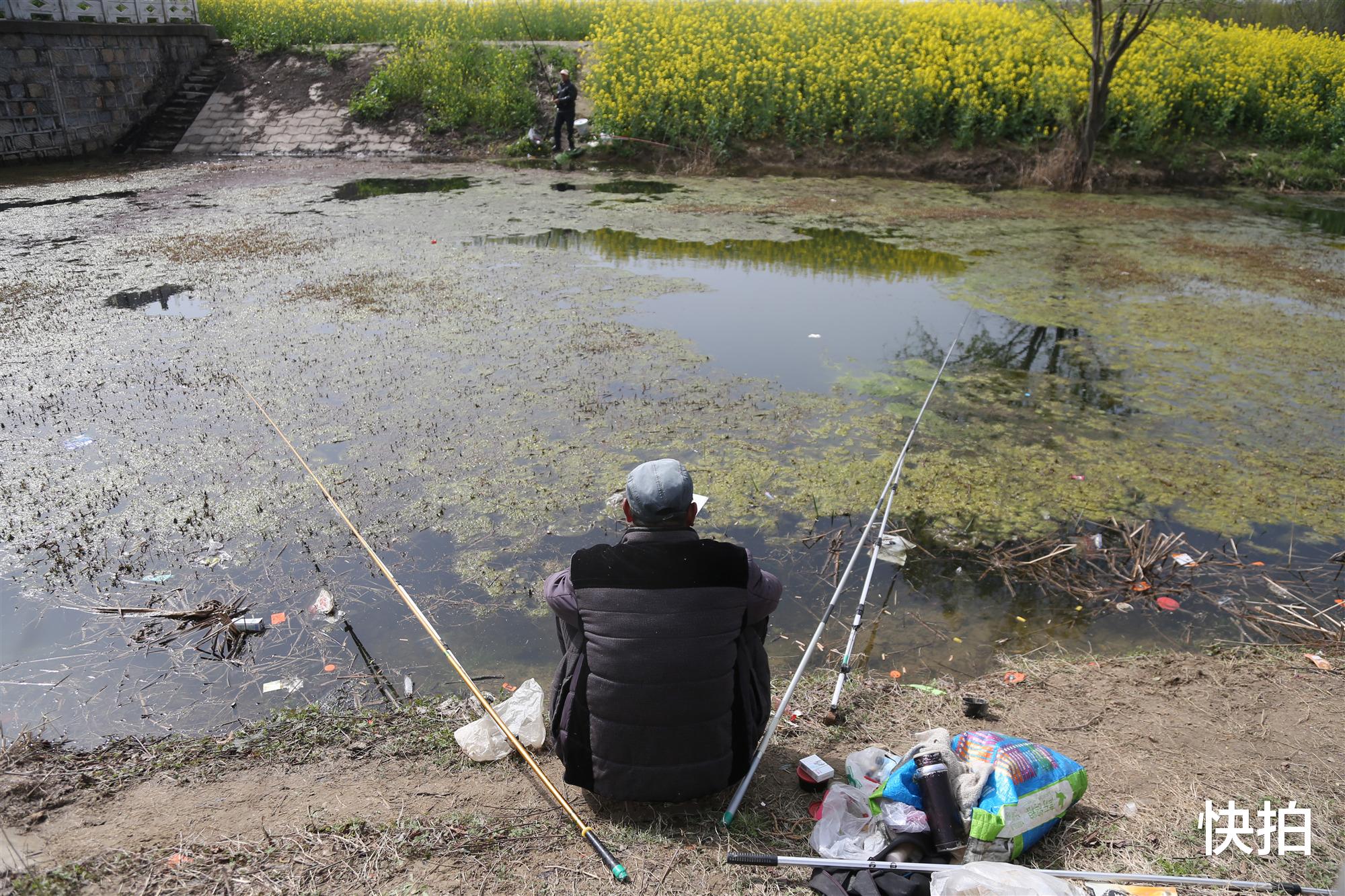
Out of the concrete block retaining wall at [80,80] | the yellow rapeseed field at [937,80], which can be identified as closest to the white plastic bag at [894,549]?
the yellow rapeseed field at [937,80]

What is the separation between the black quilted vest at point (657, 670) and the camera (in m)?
2.28

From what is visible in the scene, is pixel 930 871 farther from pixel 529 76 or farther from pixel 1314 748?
pixel 529 76

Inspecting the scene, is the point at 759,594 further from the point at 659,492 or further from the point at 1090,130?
the point at 1090,130

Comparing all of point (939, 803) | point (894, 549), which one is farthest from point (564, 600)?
point (894, 549)

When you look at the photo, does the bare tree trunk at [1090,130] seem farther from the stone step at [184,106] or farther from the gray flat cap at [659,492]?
the stone step at [184,106]

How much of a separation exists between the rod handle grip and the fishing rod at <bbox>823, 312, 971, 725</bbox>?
0.93 m

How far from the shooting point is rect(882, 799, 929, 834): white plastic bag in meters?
2.19

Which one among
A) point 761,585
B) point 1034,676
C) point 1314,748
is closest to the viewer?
point 761,585

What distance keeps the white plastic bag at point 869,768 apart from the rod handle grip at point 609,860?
2.30 feet

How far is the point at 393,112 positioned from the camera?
16266 mm

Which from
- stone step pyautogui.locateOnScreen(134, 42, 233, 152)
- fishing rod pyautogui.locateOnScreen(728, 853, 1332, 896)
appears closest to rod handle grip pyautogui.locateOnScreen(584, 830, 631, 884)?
fishing rod pyautogui.locateOnScreen(728, 853, 1332, 896)

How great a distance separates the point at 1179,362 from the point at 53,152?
53.2 ft

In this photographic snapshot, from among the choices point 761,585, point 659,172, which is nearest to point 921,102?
point 659,172

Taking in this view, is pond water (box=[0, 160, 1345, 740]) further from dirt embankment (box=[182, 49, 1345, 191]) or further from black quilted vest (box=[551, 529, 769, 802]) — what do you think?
dirt embankment (box=[182, 49, 1345, 191])
